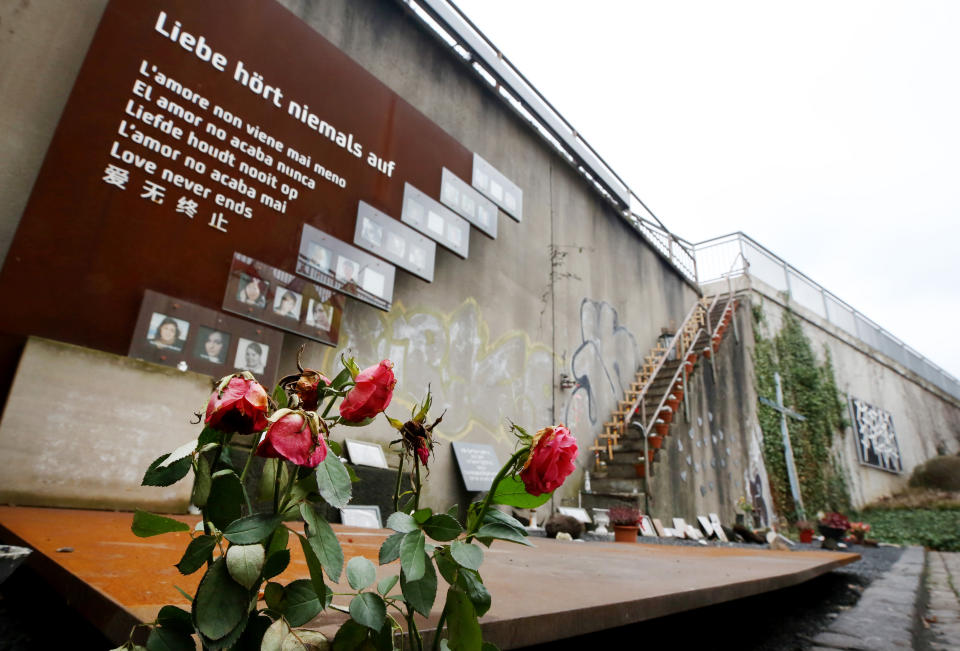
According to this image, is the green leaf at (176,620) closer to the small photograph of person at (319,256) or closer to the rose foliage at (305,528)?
the rose foliage at (305,528)

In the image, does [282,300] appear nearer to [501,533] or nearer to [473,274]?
[473,274]

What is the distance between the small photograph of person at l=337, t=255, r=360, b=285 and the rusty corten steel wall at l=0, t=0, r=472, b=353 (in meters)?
0.22

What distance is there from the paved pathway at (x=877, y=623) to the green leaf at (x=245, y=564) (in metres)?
2.29

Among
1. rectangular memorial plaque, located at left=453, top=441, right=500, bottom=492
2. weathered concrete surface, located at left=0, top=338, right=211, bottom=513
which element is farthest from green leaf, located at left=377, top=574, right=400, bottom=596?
rectangular memorial plaque, located at left=453, top=441, right=500, bottom=492

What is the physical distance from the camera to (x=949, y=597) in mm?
3381

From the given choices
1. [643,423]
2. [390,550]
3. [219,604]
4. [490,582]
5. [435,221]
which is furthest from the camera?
[643,423]

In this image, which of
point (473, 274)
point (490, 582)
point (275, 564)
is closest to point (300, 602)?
point (275, 564)

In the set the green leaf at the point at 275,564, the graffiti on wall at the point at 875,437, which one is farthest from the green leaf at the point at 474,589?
the graffiti on wall at the point at 875,437

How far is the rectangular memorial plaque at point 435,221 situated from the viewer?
4727 mm

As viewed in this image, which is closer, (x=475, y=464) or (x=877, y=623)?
(x=877, y=623)

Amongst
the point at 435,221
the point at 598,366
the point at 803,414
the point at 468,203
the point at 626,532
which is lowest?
the point at 626,532

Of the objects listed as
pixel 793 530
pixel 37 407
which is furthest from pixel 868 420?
pixel 37 407

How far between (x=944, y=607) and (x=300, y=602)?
13.5 ft

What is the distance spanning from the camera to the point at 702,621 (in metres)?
2.26
